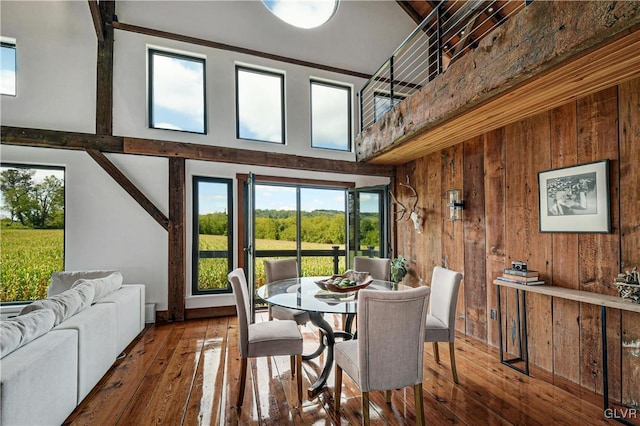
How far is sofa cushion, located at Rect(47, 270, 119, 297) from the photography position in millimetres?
3498

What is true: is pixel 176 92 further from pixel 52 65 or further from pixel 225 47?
pixel 52 65

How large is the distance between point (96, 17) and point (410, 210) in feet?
16.8

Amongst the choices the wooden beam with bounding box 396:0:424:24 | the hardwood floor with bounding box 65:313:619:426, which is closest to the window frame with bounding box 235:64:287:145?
the wooden beam with bounding box 396:0:424:24

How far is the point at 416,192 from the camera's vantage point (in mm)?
Answer: 4734

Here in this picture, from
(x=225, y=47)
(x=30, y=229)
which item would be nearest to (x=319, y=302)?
(x=30, y=229)

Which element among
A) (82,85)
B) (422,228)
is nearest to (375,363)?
(422,228)

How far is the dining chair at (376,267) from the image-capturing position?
3.75 metres

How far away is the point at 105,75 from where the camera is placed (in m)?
4.08

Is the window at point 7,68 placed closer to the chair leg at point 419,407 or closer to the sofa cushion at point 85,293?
the sofa cushion at point 85,293

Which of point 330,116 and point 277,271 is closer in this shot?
point 277,271

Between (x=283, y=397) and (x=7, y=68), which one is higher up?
(x=7, y=68)

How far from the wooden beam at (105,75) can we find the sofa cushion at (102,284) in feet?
6.82

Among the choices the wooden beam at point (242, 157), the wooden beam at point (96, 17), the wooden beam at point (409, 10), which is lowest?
the wooden beam at point (242, 157)

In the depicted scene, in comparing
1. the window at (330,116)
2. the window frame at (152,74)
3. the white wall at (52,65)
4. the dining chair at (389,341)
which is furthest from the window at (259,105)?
the dining chair at (389,341)
